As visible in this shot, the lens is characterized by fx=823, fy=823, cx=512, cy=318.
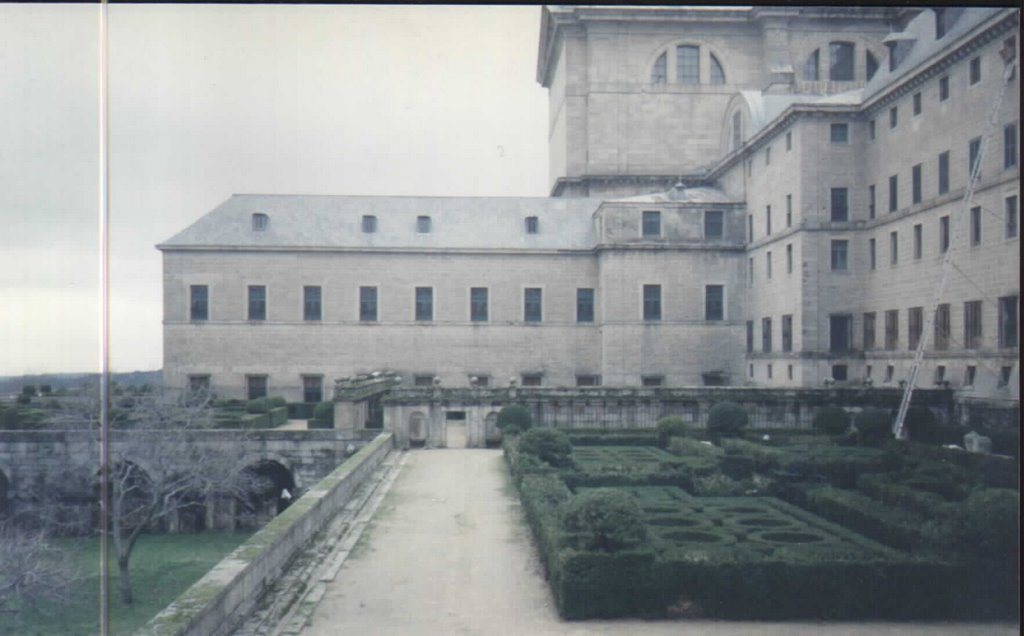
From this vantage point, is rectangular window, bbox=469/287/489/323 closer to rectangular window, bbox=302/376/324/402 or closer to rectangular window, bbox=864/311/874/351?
rectangular window, bbox=302/376/324/402

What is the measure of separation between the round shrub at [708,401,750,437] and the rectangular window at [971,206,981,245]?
8.08 metres

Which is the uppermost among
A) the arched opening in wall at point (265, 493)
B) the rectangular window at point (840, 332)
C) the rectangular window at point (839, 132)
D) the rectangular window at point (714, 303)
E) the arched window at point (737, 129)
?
the arched window at point (737, 129)

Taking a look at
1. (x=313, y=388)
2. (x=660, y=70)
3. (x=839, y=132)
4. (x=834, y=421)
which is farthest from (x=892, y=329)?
(x=313, y=388)

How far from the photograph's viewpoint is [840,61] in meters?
38.8

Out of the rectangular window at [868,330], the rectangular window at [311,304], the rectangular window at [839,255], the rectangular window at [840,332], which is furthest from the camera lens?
the rectangular window at [311,304]

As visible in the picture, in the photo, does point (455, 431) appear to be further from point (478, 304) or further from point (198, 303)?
point (198, 303)

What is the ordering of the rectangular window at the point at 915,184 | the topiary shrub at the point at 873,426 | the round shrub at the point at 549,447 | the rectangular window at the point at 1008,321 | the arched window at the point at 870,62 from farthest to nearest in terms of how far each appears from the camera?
the arched window at the point at 870,62 < the rectangular window at the point at 915,184 < the topiary shrub at the point at 873,426 < the round shrub at the point at 549,447 < the rectangular window at the point at 1008,321

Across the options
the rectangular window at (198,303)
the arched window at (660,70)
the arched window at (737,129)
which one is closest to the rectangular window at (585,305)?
the arched window at (737,129)

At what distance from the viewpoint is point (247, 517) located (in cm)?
2616

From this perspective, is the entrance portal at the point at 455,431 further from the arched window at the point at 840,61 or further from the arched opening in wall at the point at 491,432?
the arched window at the point at 840,61

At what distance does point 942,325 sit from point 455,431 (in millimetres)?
16312

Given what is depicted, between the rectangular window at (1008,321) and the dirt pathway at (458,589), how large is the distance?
10.9m

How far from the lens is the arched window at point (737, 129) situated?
36938 millimetres

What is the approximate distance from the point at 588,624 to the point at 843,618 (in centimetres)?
330
